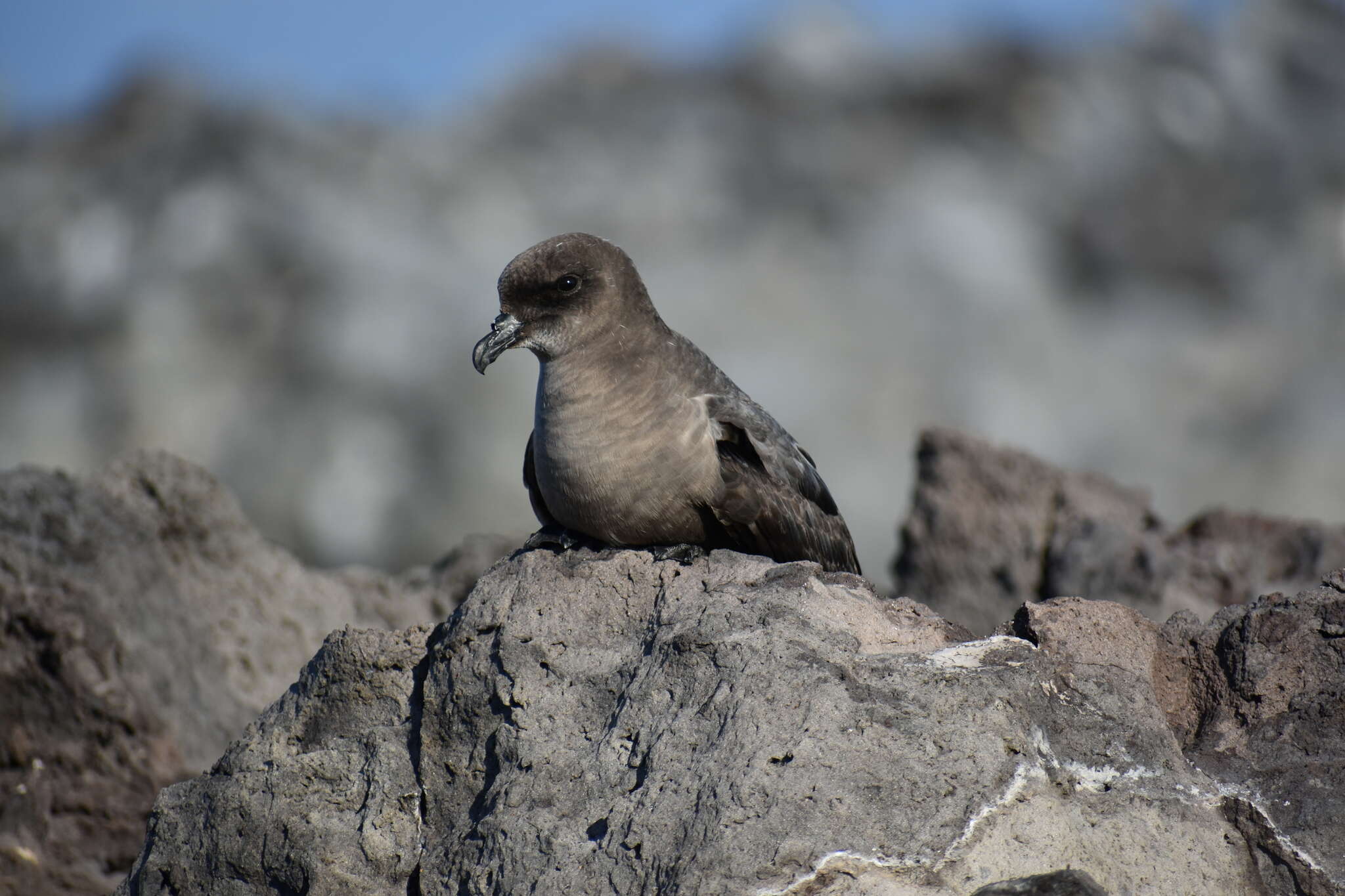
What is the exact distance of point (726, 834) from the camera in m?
3.44

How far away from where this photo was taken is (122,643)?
20.2 ft

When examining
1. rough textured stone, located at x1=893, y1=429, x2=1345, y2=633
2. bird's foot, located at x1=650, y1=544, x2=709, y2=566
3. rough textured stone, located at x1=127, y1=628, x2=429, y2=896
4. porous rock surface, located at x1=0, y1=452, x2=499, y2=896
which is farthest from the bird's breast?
rough textured stone, located at x1=893, y1=429, x2=1345, y2=633

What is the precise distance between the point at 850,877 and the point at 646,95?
2281cm

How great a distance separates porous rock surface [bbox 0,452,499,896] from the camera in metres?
5.96

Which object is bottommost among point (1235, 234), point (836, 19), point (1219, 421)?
point (1219, 421)

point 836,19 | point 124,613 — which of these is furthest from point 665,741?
point 836,19

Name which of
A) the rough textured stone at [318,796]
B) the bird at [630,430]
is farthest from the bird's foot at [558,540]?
the rough textured stone at [318,796]

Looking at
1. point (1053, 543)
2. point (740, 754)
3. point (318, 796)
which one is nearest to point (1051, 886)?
point (740, 754)

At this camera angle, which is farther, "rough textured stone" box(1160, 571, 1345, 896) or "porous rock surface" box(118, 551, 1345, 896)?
"rough textured stone" box(1160, 571, 1345, 896)

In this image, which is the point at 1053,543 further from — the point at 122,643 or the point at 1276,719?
the point at 122,643

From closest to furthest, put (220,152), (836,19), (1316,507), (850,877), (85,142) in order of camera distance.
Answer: (850,877) < (1316,507) < (220,152) < (85,142) < (836,19)

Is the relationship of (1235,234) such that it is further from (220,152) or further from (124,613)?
(124,613)

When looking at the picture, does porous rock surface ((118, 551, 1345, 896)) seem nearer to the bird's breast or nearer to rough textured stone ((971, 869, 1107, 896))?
rough textured stone ((971, 869, 1107, 896))

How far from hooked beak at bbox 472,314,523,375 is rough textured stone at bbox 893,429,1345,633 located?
12.4ft
